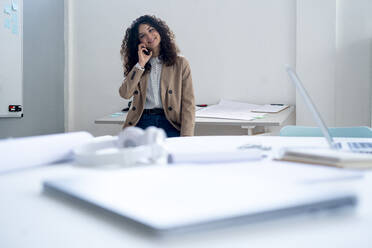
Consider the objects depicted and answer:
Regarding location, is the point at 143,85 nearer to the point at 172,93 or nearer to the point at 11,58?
the point at 172,93

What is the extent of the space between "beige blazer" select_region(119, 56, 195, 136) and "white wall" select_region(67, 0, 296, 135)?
148cm

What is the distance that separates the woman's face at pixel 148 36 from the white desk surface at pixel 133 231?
7.83 feet

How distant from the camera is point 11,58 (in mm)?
3742

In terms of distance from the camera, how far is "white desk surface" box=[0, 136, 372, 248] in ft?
1.37

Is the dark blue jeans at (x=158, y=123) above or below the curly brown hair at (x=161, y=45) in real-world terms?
below

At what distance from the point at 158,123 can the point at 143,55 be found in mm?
472

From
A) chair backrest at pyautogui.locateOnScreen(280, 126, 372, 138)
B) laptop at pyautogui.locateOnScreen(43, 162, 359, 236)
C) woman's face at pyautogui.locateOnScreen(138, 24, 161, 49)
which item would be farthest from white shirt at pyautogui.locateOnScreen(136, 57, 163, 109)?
laptop at pyautogui.locateOnScreen(43, 162, 359, 236)

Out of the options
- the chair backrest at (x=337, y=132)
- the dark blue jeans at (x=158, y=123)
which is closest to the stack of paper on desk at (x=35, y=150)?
the chair backrest at (x=337, y=132)

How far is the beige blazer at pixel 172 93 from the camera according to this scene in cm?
277

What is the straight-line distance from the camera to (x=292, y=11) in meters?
4.07

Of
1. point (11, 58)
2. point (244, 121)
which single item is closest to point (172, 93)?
point (244, 121)

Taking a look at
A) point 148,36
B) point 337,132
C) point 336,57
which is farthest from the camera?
point 336,57

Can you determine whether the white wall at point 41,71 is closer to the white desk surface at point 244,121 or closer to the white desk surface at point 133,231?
the white desk surface at point 244,121

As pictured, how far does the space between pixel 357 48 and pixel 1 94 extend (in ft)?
10.9
